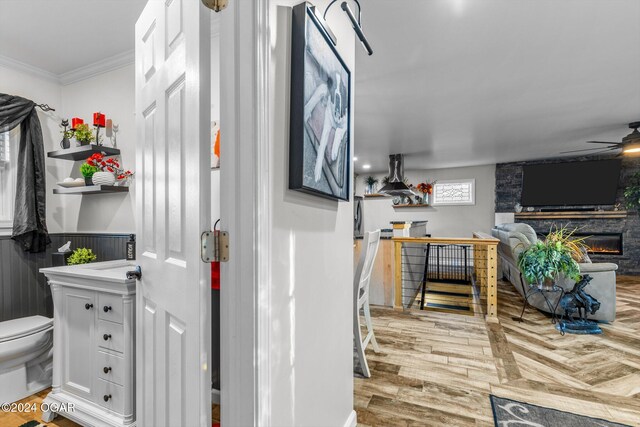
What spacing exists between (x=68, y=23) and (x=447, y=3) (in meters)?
2.56

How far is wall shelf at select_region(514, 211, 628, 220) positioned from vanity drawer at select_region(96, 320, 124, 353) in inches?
317

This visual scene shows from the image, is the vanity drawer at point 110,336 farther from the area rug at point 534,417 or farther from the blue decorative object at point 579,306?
the blue decorative object at point 579,306

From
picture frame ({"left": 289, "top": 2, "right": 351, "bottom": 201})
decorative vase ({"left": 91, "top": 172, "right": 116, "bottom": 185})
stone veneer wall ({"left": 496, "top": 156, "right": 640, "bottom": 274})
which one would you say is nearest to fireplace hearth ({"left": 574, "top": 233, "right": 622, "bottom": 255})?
stone veneer wall ({"left": 496, "top": 156, "right": 640, "bottom": 274})

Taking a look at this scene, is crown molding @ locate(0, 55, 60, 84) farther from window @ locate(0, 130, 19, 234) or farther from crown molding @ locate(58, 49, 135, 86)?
window @ locate(0, 130, 19, 234)

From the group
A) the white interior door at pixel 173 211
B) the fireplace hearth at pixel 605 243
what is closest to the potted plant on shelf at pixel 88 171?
the white interior door at pixel 173 211

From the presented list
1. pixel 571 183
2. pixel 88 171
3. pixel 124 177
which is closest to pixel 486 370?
pixel 124 177

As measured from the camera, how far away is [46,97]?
267cm

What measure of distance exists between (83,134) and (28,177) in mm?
561

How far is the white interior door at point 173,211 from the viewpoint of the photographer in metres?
0.87

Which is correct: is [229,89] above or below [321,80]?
below

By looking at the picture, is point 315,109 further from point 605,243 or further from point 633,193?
point 605,243

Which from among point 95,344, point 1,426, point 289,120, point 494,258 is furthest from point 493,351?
point 1,426

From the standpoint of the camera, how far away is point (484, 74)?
3.00 m

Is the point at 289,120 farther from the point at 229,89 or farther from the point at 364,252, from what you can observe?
the point at 364,252
